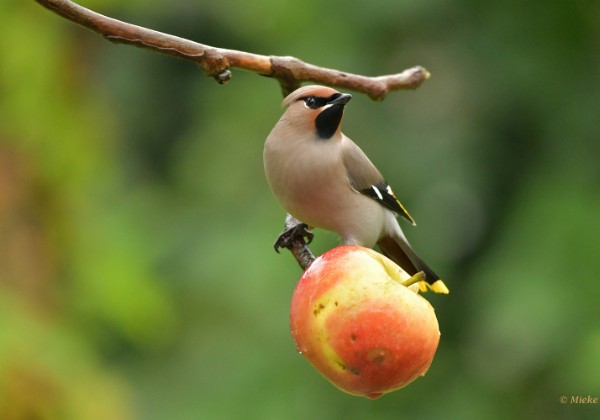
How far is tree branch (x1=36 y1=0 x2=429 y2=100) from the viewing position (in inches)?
80.2

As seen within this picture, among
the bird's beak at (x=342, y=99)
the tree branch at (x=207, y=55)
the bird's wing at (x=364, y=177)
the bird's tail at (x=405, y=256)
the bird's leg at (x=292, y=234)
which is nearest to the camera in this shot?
the tree branch at (x=207, y=55)

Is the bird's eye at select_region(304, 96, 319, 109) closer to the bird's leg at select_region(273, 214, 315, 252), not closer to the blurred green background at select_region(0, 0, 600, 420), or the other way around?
the bird's leg at select_region(273, 214, 315, 252)

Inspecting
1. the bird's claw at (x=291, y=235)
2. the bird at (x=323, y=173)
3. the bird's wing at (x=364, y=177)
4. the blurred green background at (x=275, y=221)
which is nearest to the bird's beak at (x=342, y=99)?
the bird at (x=323, y=173)

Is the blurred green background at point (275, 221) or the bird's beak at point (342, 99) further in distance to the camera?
the blurred green background at point (275, 221)

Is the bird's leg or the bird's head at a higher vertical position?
the bird's head

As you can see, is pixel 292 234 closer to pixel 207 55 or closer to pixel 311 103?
pixel 311 103

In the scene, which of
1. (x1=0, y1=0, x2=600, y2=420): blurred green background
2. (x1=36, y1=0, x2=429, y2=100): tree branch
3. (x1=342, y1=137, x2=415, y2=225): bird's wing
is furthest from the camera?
(x1=0, y1=0, x2=600, y2=420): blurred green background

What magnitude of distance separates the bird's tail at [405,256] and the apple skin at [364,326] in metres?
1.14

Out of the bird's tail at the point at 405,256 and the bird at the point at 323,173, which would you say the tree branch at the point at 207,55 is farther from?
the bird's tail at the point at 405,256

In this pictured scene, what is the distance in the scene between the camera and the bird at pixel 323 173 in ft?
9.55

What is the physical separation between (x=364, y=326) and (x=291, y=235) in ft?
3.03

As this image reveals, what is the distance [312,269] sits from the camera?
229 centimetres

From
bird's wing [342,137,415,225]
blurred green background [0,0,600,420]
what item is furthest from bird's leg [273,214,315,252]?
blurred green background [0,0,600,420]

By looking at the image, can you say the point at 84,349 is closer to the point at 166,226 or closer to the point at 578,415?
the point at 166,226
